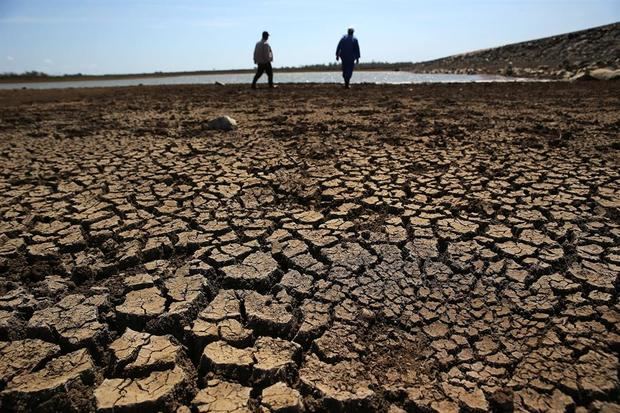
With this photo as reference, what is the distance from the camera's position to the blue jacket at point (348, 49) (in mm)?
10219

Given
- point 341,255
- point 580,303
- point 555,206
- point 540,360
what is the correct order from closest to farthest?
1. point 540,360
2. point 580,303
3. point 341,255
4. point 555,206

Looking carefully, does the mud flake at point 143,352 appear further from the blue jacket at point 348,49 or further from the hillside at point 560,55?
the hillside at point 560,55

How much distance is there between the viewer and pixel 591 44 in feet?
56.1

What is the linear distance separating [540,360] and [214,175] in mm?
2879

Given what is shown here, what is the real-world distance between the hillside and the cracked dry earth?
13.1 m

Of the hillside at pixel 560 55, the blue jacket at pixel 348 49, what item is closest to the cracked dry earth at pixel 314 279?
the blue jacket at pixel 348 49

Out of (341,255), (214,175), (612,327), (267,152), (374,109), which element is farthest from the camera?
(374,109)

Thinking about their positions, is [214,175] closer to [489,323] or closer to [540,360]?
[489,323]

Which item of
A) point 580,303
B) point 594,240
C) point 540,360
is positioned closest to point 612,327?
point 580,303

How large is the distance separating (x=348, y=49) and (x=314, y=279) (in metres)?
9.49

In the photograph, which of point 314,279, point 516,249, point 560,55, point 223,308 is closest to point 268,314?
point 223,308

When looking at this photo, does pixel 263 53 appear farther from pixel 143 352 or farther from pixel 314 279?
pixel 143 352

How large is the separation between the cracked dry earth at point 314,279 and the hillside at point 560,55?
1310cm

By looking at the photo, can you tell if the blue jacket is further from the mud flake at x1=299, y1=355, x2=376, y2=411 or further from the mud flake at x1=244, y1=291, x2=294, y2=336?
the mud flake at x1=299, y1=355, x2=376, y2=411
